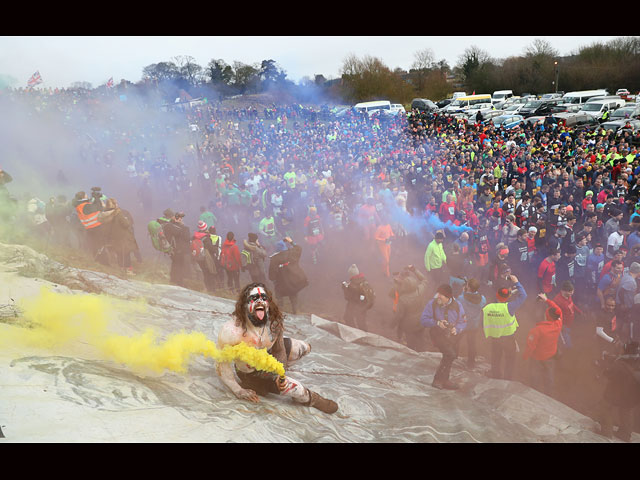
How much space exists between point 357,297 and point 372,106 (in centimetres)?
1970

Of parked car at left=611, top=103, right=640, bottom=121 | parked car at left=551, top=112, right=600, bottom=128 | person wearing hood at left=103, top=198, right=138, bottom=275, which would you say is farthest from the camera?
parked car at left=551, top=112, right=600, bottom=128

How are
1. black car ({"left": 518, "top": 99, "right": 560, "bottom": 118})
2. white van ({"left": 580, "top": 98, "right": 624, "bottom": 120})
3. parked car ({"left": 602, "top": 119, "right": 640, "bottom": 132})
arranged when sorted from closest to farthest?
parked car ({"left": 602, "top": 119, "right": 640, "bottom": 132}) < white van ({"left": 580, "top": 98, "right": 624, "bottom": 120}) < black car ({"left": 518, "top": 99, "right": 560, "bottom": 118})

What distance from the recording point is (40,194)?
46.4 feet

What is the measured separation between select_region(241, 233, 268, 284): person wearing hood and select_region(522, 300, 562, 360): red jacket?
466 centimetres

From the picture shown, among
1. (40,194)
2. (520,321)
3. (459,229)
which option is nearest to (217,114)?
(40,194)

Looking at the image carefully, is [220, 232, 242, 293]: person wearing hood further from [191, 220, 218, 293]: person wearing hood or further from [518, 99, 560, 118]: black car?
[518, 99, 560, 118]: black car

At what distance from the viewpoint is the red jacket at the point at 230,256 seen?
818 cm

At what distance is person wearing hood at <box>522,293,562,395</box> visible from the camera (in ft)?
17.8

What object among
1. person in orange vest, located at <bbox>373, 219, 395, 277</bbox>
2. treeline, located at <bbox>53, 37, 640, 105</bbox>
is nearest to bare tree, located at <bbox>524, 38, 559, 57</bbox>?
treeline, located at <bbox>53, 37, 640, 105</bbox>

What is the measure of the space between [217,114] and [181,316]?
1478 cm

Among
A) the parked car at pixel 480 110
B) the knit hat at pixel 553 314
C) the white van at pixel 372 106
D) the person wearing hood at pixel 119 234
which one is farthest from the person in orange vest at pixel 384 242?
the parked car at pixel 480 110

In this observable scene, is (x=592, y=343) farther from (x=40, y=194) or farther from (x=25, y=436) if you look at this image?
(x=40, y=194)

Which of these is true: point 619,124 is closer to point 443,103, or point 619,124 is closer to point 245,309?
point 443,103

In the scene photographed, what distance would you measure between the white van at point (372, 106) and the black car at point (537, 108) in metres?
7.98
